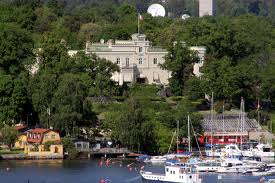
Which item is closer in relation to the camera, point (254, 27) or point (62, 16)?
point (254, 27)

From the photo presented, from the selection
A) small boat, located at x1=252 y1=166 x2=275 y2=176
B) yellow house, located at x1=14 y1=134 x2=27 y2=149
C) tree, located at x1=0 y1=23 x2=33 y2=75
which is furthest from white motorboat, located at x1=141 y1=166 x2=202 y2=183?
tree, located at x1=0 y1=23 x2=33 y2=75

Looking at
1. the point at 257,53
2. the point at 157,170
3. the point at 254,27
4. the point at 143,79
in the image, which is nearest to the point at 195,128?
the point at 157,170

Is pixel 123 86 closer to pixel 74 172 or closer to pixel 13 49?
pixel 13 49

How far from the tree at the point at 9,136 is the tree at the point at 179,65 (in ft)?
58.7

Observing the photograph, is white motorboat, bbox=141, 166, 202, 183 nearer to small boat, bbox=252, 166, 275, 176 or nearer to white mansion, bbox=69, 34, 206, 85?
small boat, bbox=252, 166, 275, 176

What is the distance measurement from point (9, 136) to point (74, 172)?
810 centimetres

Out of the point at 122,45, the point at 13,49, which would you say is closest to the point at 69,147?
the point at 13,49

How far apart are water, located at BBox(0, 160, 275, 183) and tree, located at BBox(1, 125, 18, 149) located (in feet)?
8.93

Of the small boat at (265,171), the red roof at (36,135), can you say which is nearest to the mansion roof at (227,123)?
the red roof at (36,135)

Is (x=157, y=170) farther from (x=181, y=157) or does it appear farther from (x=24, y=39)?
(x=24, y=39)

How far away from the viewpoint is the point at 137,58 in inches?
3563

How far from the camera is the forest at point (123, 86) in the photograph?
242 feet

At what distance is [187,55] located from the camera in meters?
88.6

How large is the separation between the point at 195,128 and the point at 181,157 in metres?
6.28
